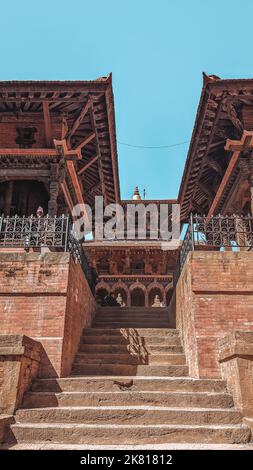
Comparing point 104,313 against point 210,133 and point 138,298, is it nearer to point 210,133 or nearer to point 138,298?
point 210,133

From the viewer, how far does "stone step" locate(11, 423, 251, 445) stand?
4.80 m

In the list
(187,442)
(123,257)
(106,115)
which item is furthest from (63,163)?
(123,257)

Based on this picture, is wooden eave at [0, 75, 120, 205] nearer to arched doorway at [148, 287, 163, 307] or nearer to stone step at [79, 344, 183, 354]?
stone step at [79, 344, 183, 354]

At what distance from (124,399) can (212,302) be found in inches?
99.0

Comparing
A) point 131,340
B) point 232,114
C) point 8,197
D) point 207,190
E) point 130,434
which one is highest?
point 207,190

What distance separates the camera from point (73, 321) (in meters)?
7.54

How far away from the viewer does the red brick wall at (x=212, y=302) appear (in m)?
6.67

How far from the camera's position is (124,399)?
19.0ft

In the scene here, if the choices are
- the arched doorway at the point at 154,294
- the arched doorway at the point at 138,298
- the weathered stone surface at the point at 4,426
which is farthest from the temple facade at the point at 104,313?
the arched doorway at the point at 138,298

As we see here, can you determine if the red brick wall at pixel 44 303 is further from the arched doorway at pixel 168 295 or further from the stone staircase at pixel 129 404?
the arched doorway at pixel 168 295

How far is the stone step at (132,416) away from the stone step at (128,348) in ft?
8.54

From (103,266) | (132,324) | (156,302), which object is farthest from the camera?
(103,266)

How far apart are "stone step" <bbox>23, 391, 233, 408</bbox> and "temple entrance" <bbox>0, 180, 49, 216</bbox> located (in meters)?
8.36

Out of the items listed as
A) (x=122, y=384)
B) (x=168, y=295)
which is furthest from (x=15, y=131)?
(x=168, y=295)
